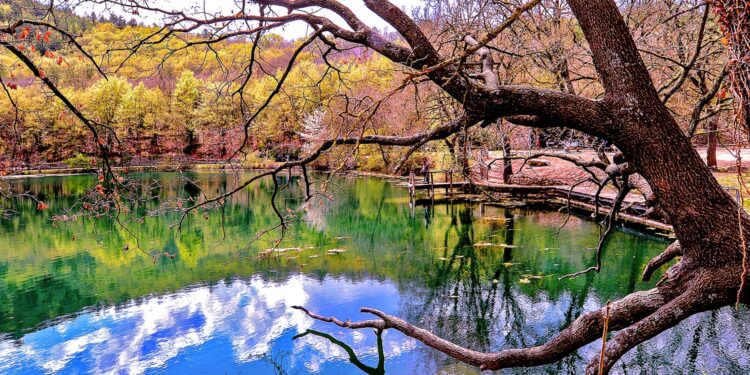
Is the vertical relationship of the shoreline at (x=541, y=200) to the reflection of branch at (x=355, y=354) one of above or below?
above

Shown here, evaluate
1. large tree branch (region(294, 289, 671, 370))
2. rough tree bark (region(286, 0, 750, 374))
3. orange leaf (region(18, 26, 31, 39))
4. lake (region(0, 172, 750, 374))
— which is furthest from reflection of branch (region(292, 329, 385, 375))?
orange leaf (region(18, 26, 31, 39))

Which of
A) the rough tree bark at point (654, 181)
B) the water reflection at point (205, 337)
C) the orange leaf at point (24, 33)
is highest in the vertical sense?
the orange leaf at point (24, 33)

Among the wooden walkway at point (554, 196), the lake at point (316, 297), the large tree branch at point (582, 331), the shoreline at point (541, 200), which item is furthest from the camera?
the wooden walkway at point (554, 196)

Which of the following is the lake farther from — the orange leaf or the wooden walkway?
the orange leaf

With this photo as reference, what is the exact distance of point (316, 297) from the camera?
30.1 ft

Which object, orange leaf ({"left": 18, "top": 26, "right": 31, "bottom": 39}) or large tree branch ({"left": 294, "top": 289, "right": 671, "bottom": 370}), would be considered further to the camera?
large tree branch ({"left": 294, "top": 289, "right": 671, "bottom": 370})

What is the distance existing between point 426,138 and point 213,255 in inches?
427

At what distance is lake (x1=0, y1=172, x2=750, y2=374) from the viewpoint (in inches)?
259

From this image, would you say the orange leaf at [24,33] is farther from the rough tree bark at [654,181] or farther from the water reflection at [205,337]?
the water reflection at [205,337]

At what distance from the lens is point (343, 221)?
17.6 m

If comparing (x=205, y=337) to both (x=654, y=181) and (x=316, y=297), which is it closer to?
(x=316, y=297)

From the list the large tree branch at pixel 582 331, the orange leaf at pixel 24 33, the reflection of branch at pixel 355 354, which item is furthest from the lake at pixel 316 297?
the large tree branch at pixel 582 331

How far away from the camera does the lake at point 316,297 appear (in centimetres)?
657

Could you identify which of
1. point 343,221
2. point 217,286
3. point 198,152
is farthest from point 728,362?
point 198,152
